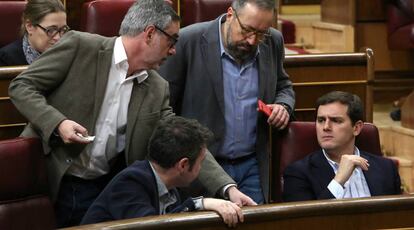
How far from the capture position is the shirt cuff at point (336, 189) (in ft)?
3.98

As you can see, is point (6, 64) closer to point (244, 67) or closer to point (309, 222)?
point (244, 67)

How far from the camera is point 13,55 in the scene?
144cm

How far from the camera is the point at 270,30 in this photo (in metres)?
1.32

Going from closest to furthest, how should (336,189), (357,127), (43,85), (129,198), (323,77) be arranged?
(129,198)
(43,85)
(336,189)
(357,127)
(323,77)

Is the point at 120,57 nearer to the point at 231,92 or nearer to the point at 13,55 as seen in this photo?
the point at 231,92

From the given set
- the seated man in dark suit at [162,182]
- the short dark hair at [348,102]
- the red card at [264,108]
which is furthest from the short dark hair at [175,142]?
the short dark hair at [348,102]

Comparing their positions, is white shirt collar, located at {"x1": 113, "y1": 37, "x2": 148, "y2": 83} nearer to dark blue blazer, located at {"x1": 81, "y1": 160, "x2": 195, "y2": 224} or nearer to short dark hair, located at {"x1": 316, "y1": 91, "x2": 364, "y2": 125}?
dark blue blazer, located at {"x1": 81, "y1": 160, "x2": 195, "y2": 224}

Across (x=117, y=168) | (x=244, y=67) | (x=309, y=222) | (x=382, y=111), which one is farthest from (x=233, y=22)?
(x=382, y=111)

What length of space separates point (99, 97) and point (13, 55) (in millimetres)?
392

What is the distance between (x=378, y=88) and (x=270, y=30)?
41.9 inches

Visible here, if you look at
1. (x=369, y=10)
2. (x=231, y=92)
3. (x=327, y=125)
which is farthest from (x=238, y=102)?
(x=369, y=10)

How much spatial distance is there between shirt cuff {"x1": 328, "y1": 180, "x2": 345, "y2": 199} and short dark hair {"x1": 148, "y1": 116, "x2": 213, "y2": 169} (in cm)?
27

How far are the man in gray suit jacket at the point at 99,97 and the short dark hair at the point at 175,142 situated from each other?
115 mm

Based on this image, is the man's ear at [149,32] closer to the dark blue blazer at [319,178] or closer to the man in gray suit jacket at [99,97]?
the man in gray suit jacket at [99,97]
